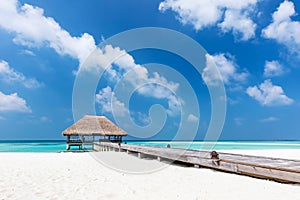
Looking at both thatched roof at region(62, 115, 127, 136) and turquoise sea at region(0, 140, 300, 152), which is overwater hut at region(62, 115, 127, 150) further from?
turquoise sea at region(0, 140, 300, 152)

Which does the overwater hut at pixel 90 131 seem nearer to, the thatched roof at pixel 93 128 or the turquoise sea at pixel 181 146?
the thatched roof at pixel 93 128

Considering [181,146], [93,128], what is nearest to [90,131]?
[93,128]

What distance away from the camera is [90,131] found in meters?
25.3

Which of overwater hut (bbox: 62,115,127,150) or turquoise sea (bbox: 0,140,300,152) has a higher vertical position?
overwater hut (bbox: 62,115,127,150)

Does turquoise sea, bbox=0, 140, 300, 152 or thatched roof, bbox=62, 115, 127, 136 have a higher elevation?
thatched roof, bbox=62, 115, 127, 136

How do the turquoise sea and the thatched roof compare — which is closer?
the thatched roof

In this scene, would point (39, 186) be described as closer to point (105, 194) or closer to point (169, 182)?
point (105, 194)

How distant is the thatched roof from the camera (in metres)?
24.5

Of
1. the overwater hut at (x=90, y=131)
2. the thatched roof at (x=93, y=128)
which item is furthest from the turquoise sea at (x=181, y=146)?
the thatched roof at (x=93, y=128)

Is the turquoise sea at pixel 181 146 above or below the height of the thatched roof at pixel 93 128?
below

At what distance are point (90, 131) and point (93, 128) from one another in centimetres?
70

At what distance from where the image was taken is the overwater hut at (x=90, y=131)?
24531mm

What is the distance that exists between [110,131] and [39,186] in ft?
72.7

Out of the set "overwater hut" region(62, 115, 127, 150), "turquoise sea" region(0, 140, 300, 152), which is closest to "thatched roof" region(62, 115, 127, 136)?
"overwater hut" region(62, 115, 127, 150)
